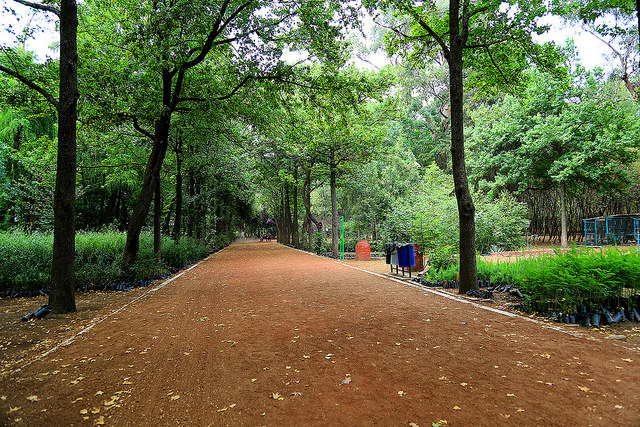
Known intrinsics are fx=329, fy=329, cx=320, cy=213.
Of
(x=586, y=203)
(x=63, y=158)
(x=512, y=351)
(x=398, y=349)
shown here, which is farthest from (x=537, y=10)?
(x=586, y=203)

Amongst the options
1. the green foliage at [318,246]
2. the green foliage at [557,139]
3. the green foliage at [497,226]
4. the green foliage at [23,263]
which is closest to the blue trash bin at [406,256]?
the green foliage at [497,226]

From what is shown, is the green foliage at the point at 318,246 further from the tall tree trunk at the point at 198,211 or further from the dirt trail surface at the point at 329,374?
the dirt trail surface at the point at 329,374

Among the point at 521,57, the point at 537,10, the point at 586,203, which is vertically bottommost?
the point at 586,203

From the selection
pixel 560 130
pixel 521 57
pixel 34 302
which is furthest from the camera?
pixel 560 130

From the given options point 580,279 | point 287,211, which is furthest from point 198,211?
point 580,279

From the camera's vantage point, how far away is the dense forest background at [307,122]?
846 cm

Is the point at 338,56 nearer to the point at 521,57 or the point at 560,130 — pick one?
the point at 521,57

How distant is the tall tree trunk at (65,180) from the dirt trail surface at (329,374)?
1317 millimetres

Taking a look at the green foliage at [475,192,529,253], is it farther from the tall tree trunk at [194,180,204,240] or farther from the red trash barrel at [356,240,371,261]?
the tall tree trunk at [194,180,204,240]

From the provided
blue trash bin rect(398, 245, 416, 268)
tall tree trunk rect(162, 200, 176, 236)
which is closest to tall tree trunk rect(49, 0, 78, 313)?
blue trash bin rect(398, 245, 416, 268)

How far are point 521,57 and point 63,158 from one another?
10.7m

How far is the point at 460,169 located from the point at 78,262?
1050cm

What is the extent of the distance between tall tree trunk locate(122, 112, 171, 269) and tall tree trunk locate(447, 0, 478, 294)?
8038 millimetres

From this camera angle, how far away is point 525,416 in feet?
7.88
